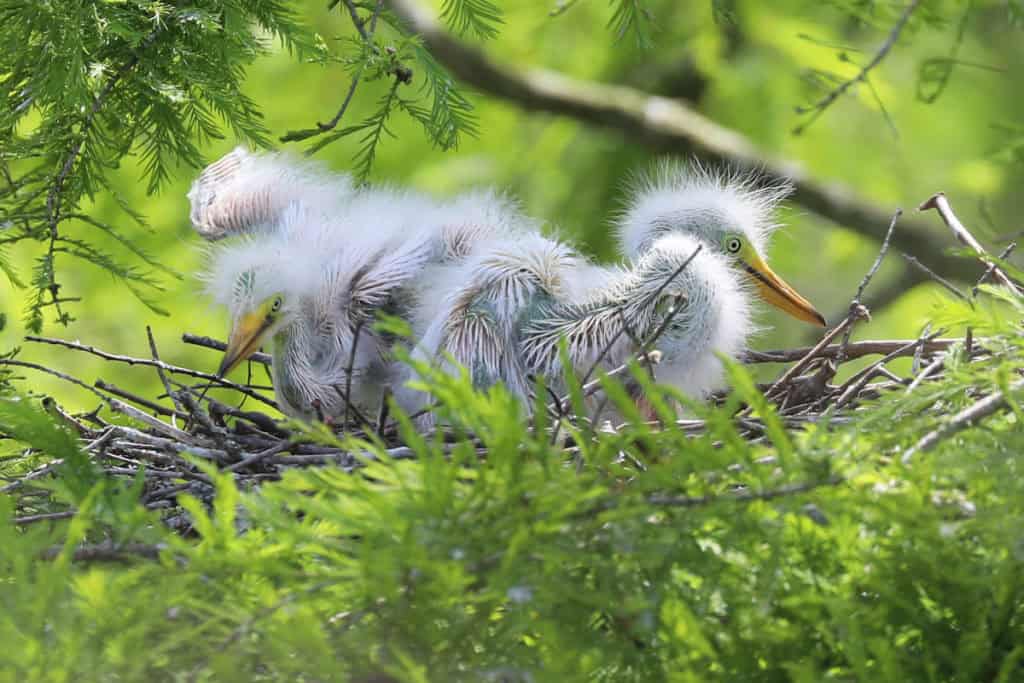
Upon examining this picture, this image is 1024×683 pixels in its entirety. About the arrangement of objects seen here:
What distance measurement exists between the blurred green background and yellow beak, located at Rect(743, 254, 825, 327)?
7.17 ft

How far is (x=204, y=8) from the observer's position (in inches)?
95.1

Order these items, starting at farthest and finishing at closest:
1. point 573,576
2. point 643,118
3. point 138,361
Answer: point 643,118 → point 138,361 → point 573,576

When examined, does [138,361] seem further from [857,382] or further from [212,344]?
[857,382]

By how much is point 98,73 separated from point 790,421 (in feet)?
4.87

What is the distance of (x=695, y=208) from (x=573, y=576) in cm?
181

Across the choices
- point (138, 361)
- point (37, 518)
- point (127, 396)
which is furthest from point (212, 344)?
point (37, 518)

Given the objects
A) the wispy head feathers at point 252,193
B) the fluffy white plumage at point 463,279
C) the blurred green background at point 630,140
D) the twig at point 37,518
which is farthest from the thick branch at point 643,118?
the twig at point 37,518

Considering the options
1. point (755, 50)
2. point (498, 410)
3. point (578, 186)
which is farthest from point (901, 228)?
point (498, 410)

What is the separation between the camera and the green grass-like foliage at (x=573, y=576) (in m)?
1.52

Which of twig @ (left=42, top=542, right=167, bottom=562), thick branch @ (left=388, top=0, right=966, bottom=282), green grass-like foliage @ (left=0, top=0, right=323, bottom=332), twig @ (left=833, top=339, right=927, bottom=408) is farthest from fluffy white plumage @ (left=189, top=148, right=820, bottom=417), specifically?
thick branch @ (left=388, top=0, right=966, bottom=282)

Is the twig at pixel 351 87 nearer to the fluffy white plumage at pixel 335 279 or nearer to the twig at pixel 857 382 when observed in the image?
the fluffy white plumage at pixel 335 279

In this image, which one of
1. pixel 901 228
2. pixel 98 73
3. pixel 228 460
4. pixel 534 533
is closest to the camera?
pixel 534 533

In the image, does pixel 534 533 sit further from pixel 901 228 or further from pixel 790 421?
pixel 901 228

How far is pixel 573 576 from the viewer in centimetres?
159
